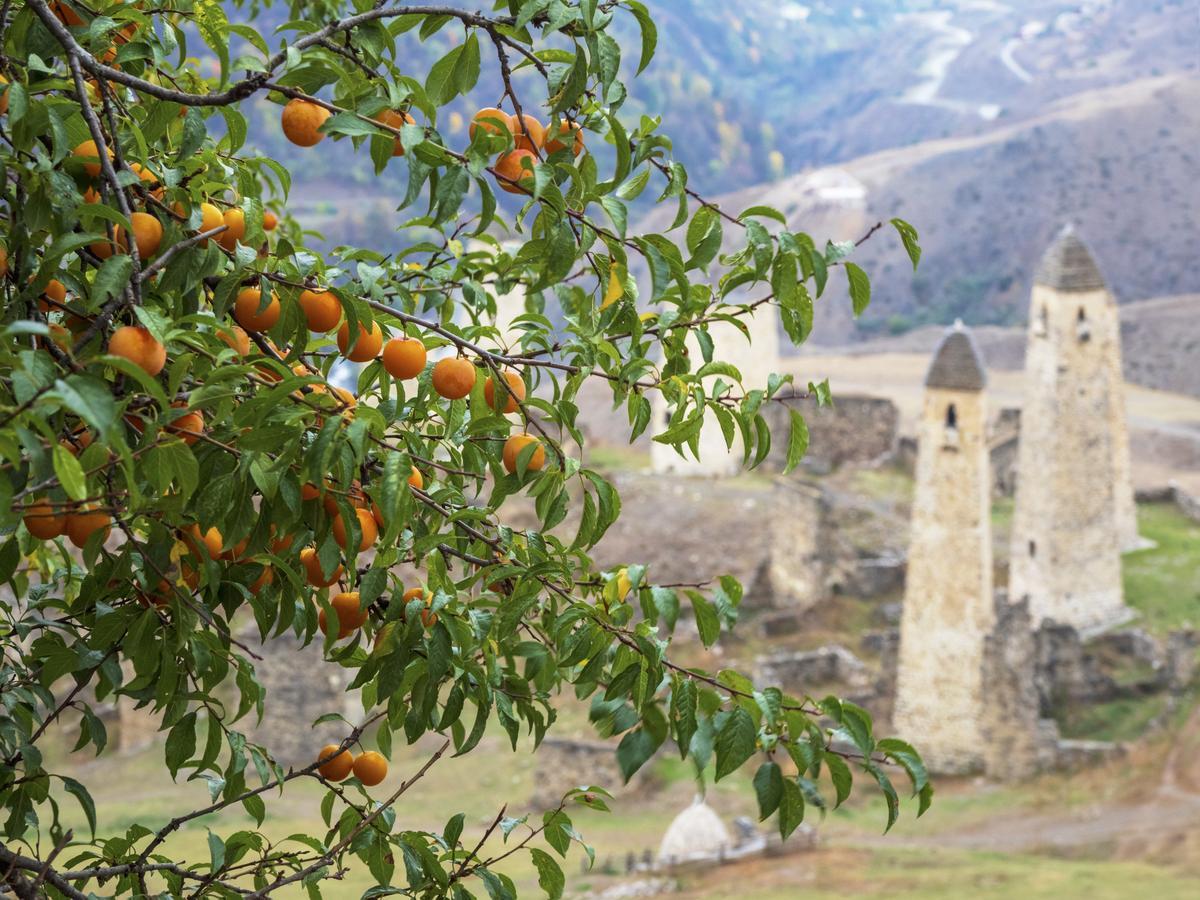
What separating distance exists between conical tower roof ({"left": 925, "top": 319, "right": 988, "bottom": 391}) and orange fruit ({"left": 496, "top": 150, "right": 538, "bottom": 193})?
14618 mm

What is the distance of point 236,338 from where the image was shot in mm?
2861

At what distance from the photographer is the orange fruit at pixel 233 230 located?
2.93 metres

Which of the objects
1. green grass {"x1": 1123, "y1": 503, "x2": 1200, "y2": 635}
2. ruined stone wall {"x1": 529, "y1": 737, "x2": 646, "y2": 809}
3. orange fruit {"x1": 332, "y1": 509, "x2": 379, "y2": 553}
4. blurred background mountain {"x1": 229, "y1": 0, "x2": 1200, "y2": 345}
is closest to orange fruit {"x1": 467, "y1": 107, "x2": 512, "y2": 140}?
orange fruit {"x1": 332, "y1": 509, "x2": 379, "y2": 553}

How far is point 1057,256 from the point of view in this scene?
19672 millimetres

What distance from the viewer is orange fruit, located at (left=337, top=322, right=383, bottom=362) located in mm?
2983

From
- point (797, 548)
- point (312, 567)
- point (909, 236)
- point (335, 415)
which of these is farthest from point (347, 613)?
point (797, 548)

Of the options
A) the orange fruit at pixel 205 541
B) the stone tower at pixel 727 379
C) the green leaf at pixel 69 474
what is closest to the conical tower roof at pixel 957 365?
the stone tower at pixel 727 379

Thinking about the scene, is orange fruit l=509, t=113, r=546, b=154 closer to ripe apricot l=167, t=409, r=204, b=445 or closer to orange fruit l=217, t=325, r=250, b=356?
orange fruit l=217, t=325, r=250, b=356

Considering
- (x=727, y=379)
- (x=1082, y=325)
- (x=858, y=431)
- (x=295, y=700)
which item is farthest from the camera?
(x=858, y=431)

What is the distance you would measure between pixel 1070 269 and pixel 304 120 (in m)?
17.9

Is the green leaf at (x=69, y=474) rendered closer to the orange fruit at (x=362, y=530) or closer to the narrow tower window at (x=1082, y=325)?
the orange fruit at (x=362, y=530)

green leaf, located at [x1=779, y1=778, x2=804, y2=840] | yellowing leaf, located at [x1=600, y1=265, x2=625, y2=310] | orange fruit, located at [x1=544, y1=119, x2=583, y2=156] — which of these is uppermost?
orange fruit, located at [x1=544, y1=119, x2=583, y2=156]

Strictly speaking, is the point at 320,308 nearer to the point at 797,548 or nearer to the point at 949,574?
the point at 949,574

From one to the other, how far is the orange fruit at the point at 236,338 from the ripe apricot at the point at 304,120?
14.1 inches
